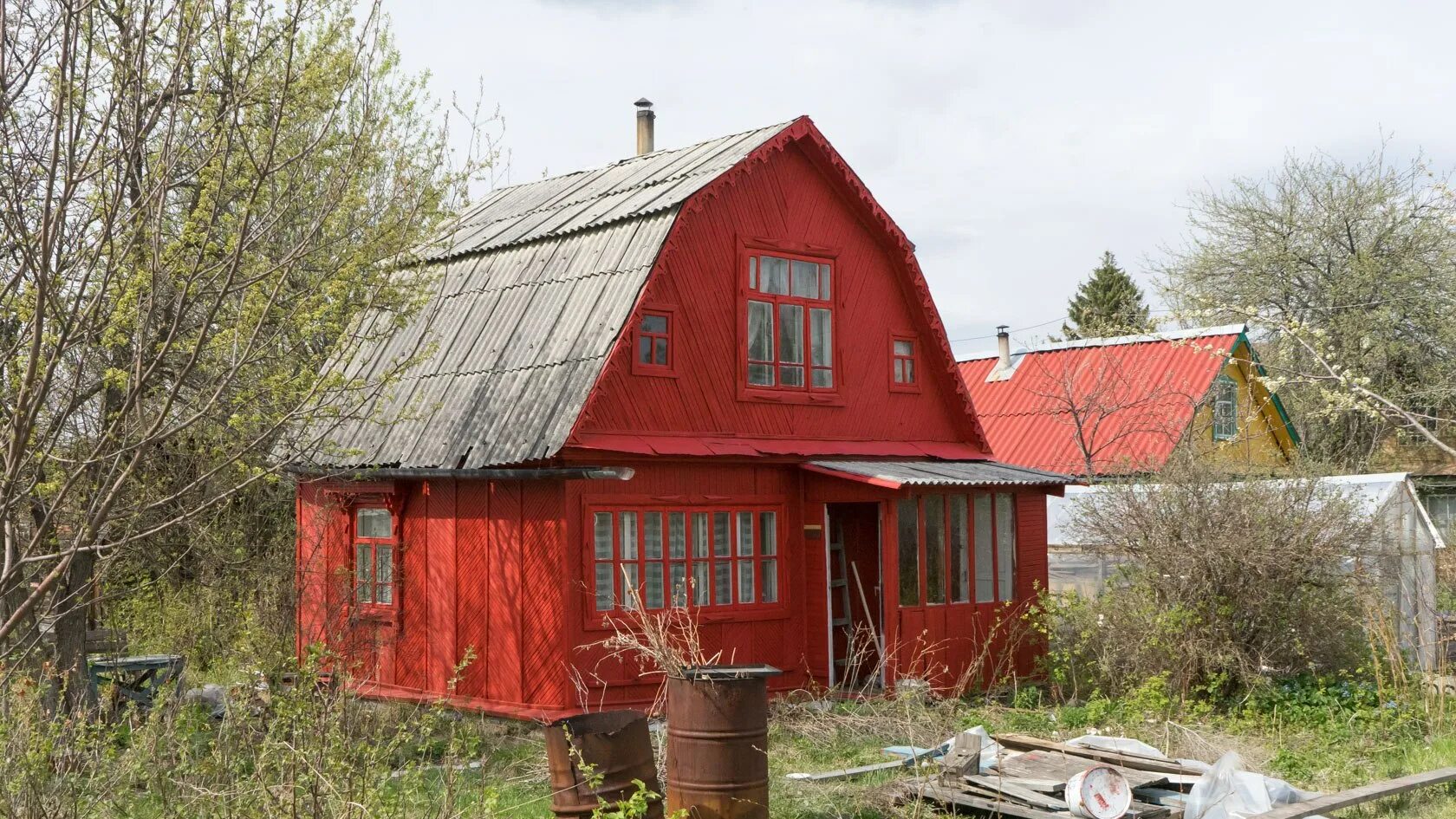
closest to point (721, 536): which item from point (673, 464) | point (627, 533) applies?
point (673, 464)

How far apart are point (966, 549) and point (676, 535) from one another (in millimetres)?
4013

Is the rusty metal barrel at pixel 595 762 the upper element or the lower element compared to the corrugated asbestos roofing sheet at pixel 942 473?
lower

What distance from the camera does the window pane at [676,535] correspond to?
13.8 metres

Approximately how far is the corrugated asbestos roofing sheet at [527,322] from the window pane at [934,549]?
177 inches

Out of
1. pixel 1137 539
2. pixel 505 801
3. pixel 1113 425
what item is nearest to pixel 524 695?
pixel 505 801

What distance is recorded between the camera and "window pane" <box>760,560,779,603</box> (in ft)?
48.2

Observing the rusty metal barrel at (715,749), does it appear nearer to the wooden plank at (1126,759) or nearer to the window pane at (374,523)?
the wooden plank at (1126,759)

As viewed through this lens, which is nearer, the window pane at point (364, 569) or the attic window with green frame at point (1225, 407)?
the window pane at point (364, 569)

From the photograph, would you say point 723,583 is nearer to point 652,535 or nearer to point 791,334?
point 652,535

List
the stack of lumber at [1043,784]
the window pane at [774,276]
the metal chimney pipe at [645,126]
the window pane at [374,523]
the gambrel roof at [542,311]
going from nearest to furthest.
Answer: the stack of lumber at [1043,784] → the gambrel roof at [542,311] → the window pane at [374,523] → the window pane at [774,276] → the metal chimney pipe at [645,126]

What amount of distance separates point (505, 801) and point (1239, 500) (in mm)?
8320

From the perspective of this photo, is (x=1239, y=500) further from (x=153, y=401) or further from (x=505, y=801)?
(x=153, y=401)

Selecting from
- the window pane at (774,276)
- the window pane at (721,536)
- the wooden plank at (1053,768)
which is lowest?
the wooden plank at (1053,768)

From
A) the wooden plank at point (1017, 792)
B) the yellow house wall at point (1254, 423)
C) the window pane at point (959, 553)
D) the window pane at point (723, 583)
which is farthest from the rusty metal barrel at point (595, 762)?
the yellow house wall at point (1254, 423)
